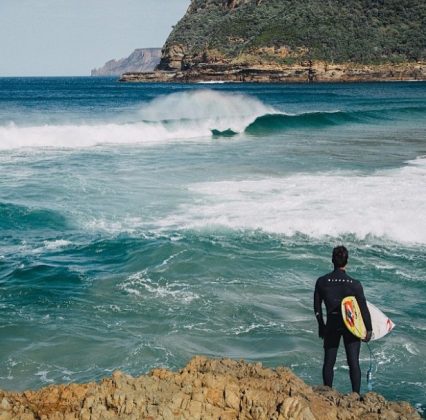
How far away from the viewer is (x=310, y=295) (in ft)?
29.2

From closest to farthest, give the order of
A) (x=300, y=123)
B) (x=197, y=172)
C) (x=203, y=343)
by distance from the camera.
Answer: (x=203, y=343) → (x=197, y=172) → (x=300, y=123)

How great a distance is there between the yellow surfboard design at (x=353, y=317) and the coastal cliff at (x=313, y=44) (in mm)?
113615

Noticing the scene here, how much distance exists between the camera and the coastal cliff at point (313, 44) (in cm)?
11456

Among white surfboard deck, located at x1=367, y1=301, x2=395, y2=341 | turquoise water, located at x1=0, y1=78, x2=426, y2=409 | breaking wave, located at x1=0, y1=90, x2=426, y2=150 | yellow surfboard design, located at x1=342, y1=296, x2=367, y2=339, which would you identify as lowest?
turquoise water, located at x1=0, y1=78, x2=426, y2=409

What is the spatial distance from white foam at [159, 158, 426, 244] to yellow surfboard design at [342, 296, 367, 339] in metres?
6.33

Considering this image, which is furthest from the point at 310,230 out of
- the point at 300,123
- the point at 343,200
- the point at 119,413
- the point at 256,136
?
the point at 300,123

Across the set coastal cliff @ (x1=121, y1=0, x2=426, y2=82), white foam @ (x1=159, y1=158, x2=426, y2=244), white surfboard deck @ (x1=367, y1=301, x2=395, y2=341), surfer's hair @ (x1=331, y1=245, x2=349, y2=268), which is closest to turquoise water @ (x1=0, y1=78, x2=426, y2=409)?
white foam @ (x1=159, y1=158, x2=426, y2=244)

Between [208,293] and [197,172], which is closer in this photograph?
[208,293]

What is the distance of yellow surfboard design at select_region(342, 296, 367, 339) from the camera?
5480 millimetres

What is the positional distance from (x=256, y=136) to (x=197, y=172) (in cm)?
1464

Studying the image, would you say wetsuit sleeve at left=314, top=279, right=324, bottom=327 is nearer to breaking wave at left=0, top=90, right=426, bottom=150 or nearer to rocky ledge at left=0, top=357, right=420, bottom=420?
rocky ledge at left=0, top=357, right=420, bottom=420

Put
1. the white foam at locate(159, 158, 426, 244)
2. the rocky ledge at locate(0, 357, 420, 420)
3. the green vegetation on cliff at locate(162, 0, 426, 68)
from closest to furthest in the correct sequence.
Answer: the rocky ledge at locate(0, 357, 420, 420), the white foam at locate(159, 158, 426, 244), the green vegetation on cliff at locate(162, 0, 426, 68)

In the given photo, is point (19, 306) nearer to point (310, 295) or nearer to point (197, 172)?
point (310, 295)

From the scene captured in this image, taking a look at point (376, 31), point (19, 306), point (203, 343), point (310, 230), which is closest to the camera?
point (203, 343)
